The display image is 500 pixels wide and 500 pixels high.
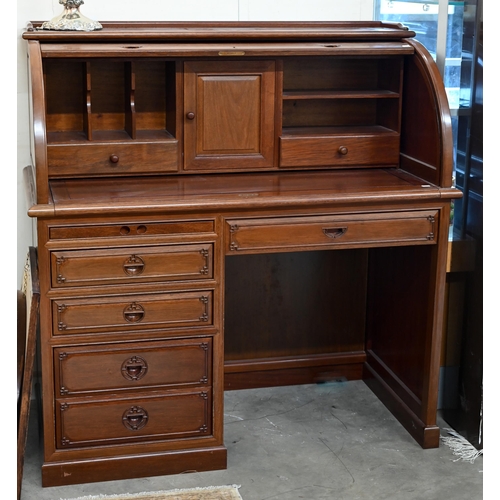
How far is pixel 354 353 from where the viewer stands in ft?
12.0

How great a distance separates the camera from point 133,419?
2844 mm

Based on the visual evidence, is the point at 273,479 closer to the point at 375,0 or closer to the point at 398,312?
the point at 398,312

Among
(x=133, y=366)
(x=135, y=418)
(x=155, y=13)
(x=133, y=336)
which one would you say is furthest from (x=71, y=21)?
(x=135, y=418)

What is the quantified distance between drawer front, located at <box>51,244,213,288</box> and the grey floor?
75cm

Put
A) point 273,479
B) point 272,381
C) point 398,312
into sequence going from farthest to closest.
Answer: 1. point 272,381
2. point 398,312
3. point 273,479

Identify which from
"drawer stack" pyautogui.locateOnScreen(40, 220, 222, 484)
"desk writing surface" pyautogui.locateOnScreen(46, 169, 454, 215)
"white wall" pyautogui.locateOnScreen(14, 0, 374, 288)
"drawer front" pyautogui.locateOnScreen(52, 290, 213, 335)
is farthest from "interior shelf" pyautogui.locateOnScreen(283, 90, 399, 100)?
"drawer front" pyautogui.locateOnScreen(52, 290, 213, 335)

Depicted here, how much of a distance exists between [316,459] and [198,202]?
110 cm

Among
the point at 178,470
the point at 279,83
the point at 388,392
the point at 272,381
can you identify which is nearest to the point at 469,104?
the point at 279,83

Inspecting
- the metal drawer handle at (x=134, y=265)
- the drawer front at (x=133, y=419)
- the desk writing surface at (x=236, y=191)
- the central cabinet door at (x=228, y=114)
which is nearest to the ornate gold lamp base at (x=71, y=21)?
the central cabinet door at (x=228, y=114)

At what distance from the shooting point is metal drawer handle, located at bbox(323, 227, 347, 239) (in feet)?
9.29

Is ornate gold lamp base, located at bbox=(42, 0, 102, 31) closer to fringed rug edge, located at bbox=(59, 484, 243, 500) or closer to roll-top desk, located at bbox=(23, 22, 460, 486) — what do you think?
roll-top desk, located at bbox=(23, 22, 460, 486)

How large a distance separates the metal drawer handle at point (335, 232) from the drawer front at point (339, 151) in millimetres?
436

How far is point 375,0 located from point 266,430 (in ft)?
6.29

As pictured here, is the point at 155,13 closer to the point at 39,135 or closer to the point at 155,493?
the point at 39,135
